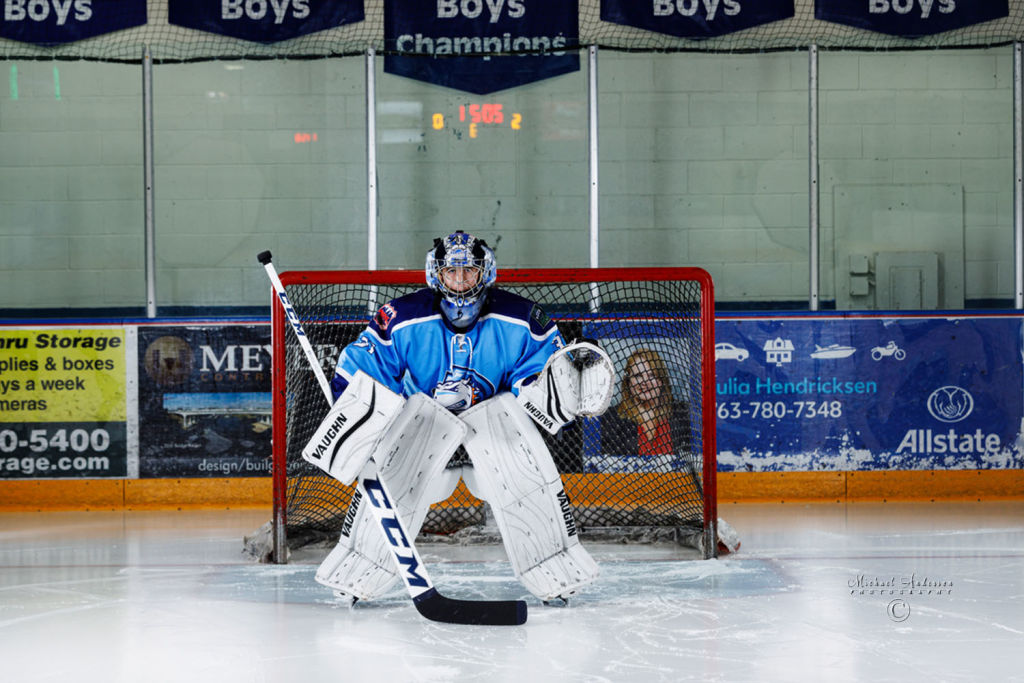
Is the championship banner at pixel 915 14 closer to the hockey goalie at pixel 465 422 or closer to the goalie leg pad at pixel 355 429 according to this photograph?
the hockey goalie at pixel 465 422

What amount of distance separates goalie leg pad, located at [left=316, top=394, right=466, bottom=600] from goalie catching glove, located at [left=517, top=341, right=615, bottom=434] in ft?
0.83

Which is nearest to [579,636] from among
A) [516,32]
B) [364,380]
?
[364,380]

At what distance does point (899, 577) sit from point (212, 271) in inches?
171

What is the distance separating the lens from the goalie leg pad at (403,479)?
11.5 ft

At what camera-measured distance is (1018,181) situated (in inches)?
228

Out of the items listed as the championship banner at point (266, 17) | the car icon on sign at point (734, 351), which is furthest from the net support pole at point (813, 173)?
the championship banner at point (266, 17)

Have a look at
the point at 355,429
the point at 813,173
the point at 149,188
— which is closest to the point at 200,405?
the point at 149,188

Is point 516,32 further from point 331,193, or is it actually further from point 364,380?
point 364,380

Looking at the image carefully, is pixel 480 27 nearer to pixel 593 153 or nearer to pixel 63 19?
pixel 593 153

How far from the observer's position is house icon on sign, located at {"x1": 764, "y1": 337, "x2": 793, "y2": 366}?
18.8 feet

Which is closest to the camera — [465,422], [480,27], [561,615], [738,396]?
[561,615]

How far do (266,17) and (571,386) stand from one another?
3588mm

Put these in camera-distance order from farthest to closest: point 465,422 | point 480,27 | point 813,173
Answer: point 480,27 → point 813,173 → point 465,422

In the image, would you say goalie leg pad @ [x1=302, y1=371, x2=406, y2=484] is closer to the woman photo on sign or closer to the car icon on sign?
the woman photo on sign
